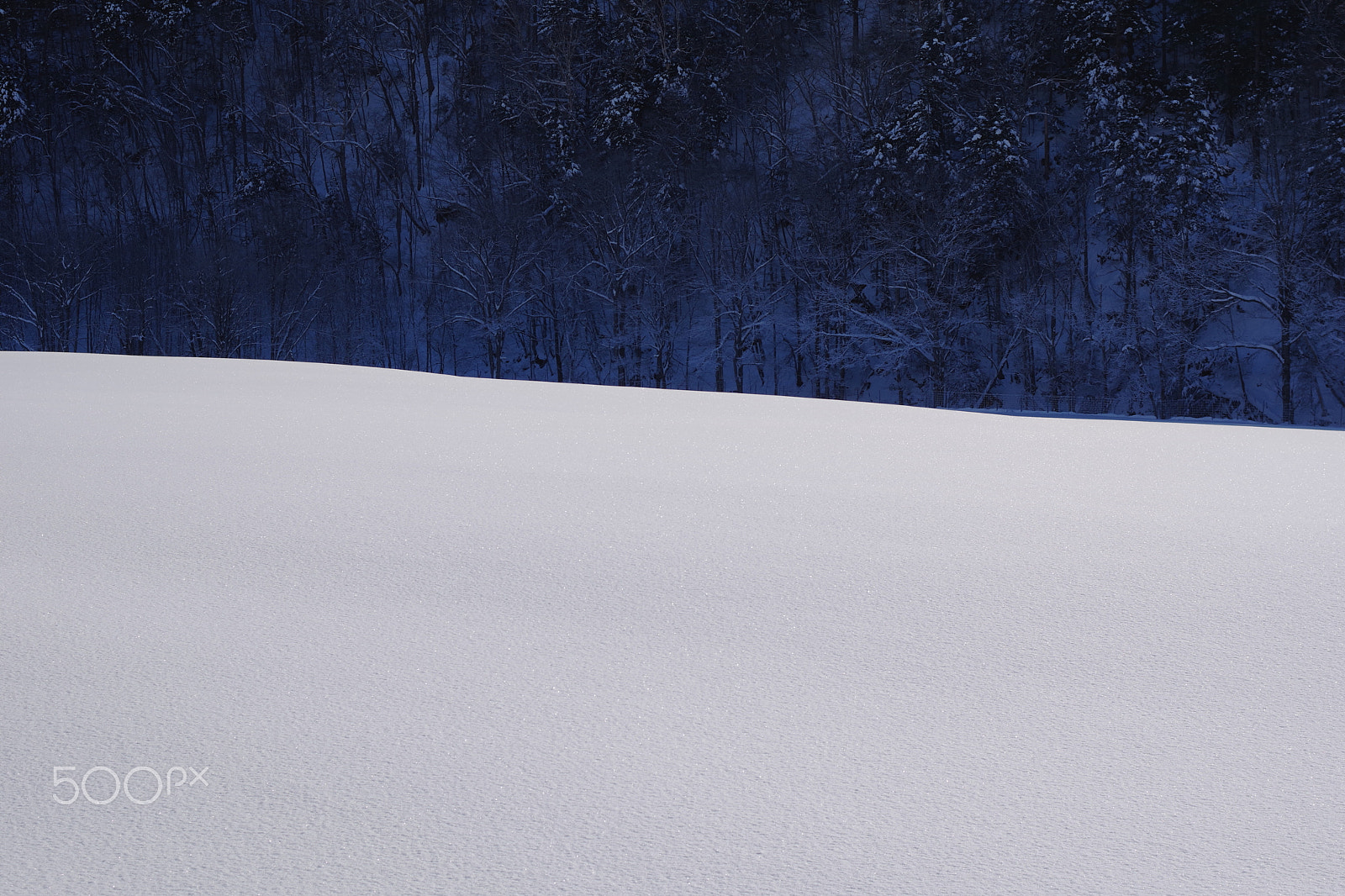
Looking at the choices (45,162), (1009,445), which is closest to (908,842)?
(1009,445)

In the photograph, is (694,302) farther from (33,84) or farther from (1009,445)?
(33,84)

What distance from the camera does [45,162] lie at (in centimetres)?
4697

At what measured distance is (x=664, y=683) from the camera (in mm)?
3043

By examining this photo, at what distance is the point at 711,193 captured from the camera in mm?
37156

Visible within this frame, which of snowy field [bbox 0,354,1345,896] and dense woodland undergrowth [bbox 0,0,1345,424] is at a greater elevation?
dense woodland undergrowth [bbox 0,0,1345,424]

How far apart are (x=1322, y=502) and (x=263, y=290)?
39676 millimetres

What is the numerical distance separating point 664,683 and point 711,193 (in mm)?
35486

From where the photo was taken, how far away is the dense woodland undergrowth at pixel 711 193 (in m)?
29.9

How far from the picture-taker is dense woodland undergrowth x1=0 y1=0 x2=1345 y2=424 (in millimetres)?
29891

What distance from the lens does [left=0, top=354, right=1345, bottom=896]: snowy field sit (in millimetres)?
2146

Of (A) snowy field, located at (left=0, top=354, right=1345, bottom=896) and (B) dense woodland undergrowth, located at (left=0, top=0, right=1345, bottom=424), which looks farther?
(B) dense woodland undergrowth, located at (left=0, top=0, right=1345, bottom=424)

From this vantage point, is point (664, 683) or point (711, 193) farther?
point (711, 193)

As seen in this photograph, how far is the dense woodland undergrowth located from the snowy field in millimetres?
24821

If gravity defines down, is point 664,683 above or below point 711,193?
below
